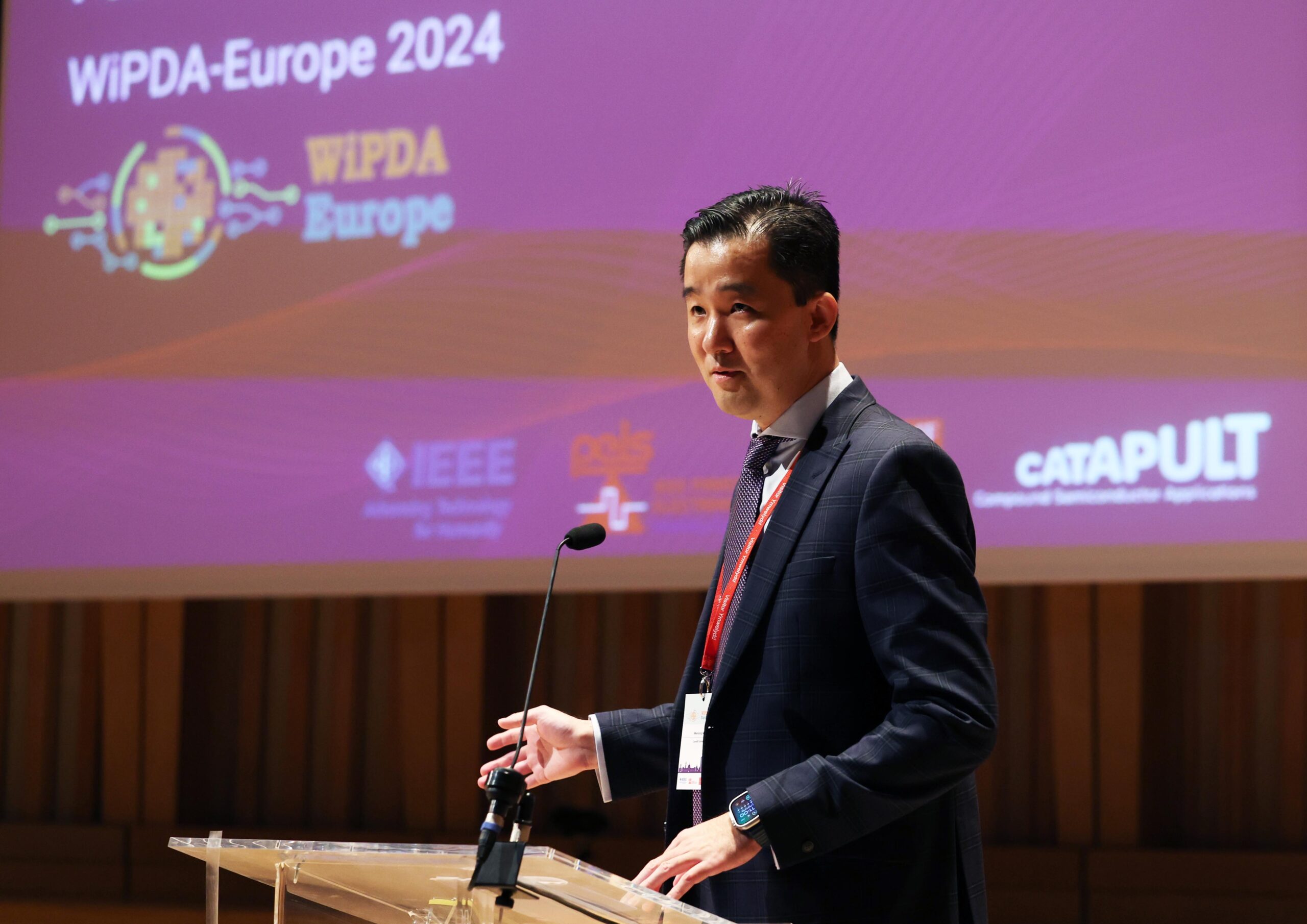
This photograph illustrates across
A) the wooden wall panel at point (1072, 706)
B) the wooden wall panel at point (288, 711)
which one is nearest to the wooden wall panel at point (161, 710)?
the wooden wall panel at point (288, 711)

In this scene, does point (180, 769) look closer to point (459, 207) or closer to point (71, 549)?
point (71, 549)

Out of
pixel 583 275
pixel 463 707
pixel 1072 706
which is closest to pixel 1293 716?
pixel 1072 706

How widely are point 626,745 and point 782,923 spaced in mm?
371

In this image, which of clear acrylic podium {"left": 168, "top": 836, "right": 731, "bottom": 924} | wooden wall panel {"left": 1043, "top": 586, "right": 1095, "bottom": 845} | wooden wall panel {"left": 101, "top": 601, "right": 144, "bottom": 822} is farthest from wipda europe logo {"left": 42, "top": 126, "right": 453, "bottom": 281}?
clear acrylic podium {"left": 168, "top": 836, "right": 731, "bottom": 924}

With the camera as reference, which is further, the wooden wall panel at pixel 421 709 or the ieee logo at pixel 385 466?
the wooden wall panel at pixel 421 709

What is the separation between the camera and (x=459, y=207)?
12.9 feet

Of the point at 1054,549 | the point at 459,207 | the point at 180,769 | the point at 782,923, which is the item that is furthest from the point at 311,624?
the point at 782,923

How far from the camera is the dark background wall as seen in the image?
4199 millimetres

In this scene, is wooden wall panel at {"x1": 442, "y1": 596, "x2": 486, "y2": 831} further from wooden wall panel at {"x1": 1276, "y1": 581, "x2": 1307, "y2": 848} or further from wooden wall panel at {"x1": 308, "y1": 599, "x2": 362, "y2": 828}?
wooden wall panel at {"x1": 1276, "y1": 581, "x2": 1307, "y2": 848}

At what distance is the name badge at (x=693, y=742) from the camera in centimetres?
160

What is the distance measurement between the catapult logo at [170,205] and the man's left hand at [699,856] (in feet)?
10.2

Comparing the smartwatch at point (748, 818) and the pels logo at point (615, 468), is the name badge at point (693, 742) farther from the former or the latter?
the pels logo at point (615, 468)

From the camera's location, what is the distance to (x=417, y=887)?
138 cm

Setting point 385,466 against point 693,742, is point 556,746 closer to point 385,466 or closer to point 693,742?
point 693,742
